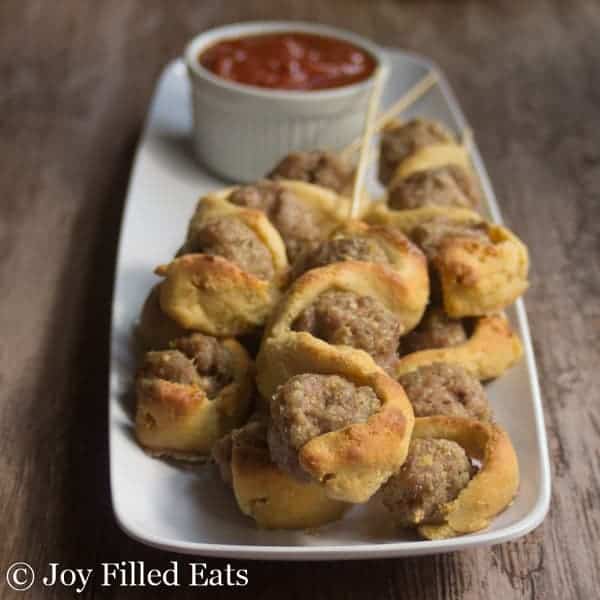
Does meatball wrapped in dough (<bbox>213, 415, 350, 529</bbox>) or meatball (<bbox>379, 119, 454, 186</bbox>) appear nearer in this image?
meatball wrapped in dough (<bbox>213, 415, 350, 529</bbox>)

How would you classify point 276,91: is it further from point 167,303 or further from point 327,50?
point 167,303

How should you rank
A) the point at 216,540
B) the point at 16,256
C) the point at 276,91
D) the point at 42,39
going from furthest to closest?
the point at 42,39
the point at 276,91
the point at 16,256
the point at 216,540

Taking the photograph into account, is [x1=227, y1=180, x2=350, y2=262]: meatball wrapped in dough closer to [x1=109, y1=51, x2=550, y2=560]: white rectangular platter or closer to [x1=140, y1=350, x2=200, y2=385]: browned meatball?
[x1=109, y1=51, x2=550, y2=560]: white rectangular platter

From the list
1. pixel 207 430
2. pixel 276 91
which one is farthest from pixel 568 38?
pixel 207 430

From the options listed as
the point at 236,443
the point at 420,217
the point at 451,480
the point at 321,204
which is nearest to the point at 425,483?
the point at 451,480

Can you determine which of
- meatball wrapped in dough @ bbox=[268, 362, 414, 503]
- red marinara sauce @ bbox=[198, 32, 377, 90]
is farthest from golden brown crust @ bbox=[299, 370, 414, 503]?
red marinara sauce @ bbox=[198, 32, 377, 90]

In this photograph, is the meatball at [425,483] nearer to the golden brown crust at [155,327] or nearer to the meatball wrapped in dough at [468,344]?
the meatball wrapped in dough at [468,344]

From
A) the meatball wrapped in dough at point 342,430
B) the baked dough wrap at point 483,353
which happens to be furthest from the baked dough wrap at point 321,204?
the meatball wrapped in dough at point 342,430
